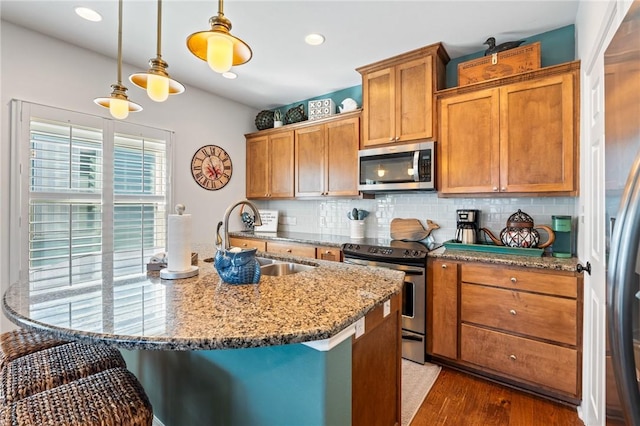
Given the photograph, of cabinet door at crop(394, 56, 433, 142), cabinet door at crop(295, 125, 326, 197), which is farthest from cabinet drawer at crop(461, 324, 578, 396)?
cabinet door at crop(295, 125, 326, 197)

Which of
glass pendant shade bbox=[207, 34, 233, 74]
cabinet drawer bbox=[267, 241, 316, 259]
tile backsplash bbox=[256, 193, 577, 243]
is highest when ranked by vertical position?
glass pendant shade bbox=[207, 34, 233, 74]

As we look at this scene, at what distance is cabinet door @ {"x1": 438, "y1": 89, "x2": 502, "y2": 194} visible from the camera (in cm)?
245

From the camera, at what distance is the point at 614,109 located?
0.89 m

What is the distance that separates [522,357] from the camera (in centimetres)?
210

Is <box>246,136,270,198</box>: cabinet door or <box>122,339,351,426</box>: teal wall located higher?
<box>246,136,270,198</box>: cabinet door

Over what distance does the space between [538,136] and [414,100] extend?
105 cm

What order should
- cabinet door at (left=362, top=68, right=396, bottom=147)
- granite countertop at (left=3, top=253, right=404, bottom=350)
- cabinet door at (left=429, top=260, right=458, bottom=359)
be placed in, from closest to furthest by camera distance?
granite countertop at (left=3, top=253, right=404, bottom=350)
cabinet door at (left=429, top=260, right=458, bottom=359)
cabinet door at (left=362, top=68, right=396, bottom=147)

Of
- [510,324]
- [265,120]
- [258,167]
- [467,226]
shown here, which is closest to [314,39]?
[265,120]

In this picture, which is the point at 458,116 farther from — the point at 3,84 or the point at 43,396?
the point at 3,84

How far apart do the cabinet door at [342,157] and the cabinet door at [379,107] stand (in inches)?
6.9

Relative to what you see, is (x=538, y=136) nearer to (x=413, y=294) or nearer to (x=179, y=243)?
(x=413, y=294)

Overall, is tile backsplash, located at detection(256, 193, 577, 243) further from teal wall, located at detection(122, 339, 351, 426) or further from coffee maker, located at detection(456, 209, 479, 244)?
teal wall, located at detection(122, 339, 351, 426)

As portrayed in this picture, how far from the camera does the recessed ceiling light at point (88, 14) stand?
2231 millimetres

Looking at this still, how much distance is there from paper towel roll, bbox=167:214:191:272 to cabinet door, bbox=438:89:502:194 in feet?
7.14
